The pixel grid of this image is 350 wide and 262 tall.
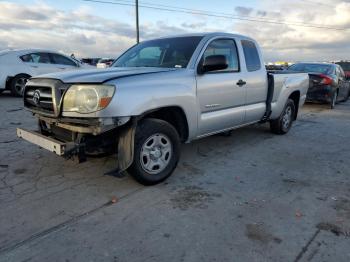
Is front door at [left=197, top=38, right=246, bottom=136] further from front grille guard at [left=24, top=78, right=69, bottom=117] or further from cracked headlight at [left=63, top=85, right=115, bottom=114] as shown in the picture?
front grille guard at [left=24, top=78, right=69, bottom=117]

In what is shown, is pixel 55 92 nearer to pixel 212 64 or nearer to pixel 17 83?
pixel 212 64

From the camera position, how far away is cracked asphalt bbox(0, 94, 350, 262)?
298cm

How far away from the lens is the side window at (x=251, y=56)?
19.6ft

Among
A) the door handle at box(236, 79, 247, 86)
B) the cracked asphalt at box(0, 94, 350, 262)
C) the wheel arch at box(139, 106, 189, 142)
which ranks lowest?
the cracked asphalt at box(0, 94, 350, 262)

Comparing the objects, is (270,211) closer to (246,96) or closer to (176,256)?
(176,256)

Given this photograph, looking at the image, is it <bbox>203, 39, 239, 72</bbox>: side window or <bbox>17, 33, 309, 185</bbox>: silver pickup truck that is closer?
<bbox>17, 33, 309, 185</bbox>: silver pickup truck

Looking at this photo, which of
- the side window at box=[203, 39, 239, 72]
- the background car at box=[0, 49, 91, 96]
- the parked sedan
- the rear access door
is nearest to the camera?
the side window at box=[203, 39, 239, 72]

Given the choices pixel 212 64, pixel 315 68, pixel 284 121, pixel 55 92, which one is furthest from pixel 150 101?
pixel 315 68

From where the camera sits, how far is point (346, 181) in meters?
4.77

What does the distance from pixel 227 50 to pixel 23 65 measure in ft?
28.2

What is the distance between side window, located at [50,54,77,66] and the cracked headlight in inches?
372

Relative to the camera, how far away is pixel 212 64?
4.79m

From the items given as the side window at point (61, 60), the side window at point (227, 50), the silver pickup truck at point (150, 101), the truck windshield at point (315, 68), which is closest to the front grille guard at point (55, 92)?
the silver pickup truck at point (150, 101)

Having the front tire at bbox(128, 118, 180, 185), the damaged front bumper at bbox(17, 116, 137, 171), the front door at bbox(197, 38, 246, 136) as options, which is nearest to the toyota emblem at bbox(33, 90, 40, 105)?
the damaged front bumper at bbox(17, 116, 137, 171)
